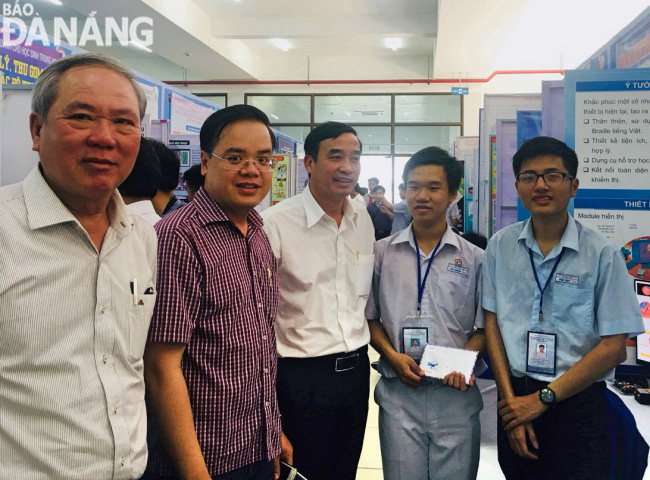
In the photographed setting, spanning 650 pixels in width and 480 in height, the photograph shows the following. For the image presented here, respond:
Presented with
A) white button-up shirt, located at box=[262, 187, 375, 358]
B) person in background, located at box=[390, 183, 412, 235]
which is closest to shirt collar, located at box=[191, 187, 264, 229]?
white button-up shirt, located at box=[262, 187, 375, 358]

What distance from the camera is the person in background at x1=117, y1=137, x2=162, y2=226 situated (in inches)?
78.4

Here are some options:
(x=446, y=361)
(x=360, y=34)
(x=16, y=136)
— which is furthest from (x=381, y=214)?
(x=446, y=361)

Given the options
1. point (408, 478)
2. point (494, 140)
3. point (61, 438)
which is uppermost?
point (494, 140)

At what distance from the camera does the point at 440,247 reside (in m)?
1.96

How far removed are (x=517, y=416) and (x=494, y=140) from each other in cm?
238

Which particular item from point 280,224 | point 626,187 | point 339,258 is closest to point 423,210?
point 339,258

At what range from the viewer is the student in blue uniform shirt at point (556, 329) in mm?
1597

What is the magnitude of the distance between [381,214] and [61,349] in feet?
25.3

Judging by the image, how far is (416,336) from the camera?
1891 millimetres

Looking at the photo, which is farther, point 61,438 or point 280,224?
point 280,224

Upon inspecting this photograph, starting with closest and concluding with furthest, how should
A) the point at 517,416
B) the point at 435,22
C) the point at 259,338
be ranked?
the point at 259,338, the point at 517,416, the point at 435,22

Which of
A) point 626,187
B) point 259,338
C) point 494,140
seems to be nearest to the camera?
point 259,338

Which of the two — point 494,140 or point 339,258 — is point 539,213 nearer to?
point 339,258

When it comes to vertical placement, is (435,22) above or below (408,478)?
above
